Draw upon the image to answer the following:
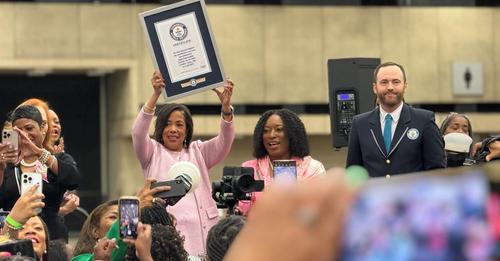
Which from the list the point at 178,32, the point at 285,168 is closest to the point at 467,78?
the point at 178,32

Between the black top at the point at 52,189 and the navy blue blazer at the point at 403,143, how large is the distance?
1.70m

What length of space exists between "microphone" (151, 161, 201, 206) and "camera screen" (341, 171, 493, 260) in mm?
5001

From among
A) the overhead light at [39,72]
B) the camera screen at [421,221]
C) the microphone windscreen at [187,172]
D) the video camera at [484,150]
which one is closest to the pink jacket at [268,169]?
the microphone windscreen at [187,172]

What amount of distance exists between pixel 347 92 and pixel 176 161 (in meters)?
1.64

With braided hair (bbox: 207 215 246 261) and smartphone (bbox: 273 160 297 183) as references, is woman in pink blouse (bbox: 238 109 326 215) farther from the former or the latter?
braided hair (bbox: 207 215 246 261)

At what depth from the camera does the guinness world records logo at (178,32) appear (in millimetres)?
8156

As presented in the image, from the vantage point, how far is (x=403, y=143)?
695 cm

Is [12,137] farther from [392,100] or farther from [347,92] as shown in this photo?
[347,92]

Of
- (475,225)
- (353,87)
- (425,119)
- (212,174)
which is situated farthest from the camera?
(212,174)

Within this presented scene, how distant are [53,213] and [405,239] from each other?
6.27 metres

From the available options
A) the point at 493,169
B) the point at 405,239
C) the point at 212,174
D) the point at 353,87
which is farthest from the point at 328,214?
the point at 212,174

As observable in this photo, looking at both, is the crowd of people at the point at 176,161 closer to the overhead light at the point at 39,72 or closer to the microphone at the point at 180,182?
the microphone at the point at 180,182

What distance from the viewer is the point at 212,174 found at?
23188 millimetres

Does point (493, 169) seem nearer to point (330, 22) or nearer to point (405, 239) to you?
point (405, 239)
